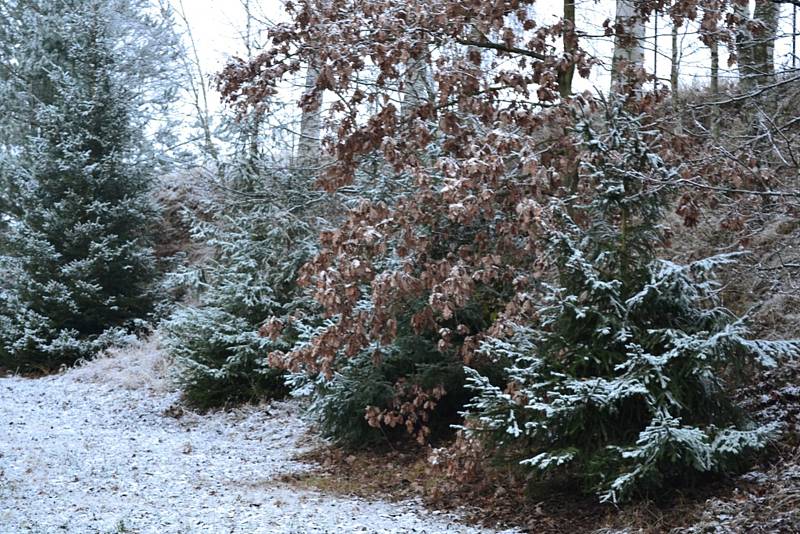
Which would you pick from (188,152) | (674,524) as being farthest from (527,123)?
(188,152)

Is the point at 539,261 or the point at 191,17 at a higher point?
the point at 191,17

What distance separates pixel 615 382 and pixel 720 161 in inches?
99.4

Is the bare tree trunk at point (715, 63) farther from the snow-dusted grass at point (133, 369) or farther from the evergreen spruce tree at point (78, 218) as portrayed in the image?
the evergreen spruce tree at point (78, 218)

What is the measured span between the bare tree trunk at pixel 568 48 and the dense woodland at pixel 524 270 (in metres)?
0.03

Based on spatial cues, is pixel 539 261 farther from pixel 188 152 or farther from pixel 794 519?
pixel 188 152

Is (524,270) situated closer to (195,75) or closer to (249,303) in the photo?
(249,303)

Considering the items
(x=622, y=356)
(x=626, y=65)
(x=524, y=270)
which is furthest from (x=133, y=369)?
(x=622, y=356)

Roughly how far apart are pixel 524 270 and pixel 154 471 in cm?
447

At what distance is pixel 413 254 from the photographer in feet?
25.6

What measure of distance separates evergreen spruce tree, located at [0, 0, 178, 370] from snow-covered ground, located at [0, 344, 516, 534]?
2.51 m

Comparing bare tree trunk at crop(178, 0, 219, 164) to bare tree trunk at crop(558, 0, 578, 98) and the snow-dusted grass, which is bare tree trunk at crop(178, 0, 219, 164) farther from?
bare tree trunk at crop(558, 0, 578, 98)

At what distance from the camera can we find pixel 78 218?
15930 mm

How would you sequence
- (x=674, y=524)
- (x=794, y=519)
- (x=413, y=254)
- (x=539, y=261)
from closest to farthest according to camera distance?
(x=794, y=519), (x=674, y=524), (x=539, y=261), (x=413, y=254)

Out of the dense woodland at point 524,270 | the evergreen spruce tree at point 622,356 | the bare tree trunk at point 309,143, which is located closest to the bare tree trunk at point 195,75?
the bare tree trunk at point 309,143
